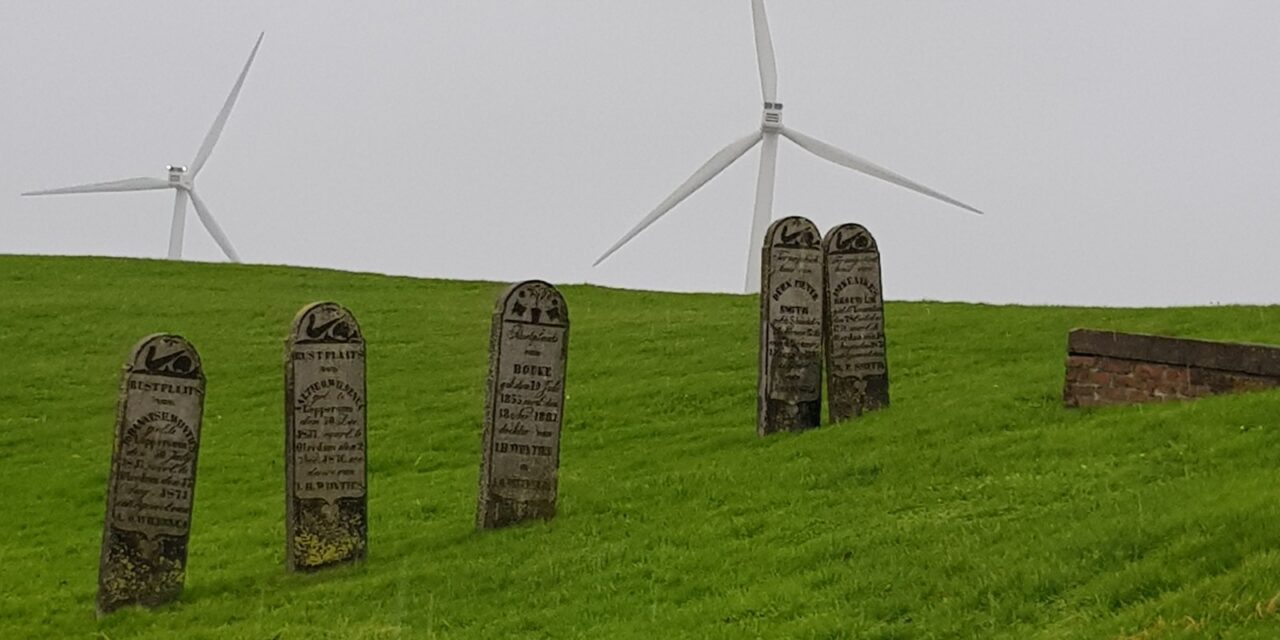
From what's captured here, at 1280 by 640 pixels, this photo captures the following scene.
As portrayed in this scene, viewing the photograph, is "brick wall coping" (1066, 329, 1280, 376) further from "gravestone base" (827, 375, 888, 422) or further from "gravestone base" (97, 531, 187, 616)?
"gravestone base" (97, 531, 187, 616)

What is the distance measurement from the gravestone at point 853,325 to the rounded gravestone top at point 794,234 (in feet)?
0.47

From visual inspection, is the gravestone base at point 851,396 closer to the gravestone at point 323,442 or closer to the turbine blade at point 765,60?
the gravestone at point 323,442

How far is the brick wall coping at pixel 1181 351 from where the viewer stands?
14366 mm

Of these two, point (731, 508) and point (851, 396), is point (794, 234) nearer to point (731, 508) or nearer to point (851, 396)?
point (851, 396)

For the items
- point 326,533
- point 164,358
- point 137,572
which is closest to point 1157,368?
point 326,533

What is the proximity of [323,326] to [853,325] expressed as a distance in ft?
19.0

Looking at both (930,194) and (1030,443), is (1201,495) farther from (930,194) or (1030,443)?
(930,194)

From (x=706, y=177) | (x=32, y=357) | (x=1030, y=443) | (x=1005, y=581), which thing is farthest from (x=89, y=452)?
(x=706, y=177)

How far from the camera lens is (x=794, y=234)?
1683 cm

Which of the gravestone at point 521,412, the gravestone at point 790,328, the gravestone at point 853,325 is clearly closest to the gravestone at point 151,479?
the gravestone at point 521,412

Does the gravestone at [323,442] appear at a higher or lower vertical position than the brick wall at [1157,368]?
lower

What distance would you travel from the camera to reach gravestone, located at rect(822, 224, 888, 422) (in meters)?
16.9

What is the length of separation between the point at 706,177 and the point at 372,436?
18523mm

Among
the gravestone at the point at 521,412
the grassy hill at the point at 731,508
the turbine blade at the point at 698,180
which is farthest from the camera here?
the turbine blade at the point at 698,180
